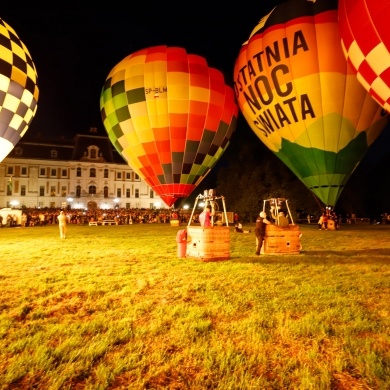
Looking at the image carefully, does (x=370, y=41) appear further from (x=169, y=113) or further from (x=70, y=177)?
(x=70, y=177)

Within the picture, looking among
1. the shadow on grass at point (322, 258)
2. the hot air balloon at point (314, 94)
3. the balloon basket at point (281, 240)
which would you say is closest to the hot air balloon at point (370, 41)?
the hot air balloon at point (314, 94)

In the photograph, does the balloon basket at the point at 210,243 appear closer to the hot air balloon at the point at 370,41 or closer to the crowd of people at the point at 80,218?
the hot air balloon at the point at 370,41

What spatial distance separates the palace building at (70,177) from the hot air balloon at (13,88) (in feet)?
141

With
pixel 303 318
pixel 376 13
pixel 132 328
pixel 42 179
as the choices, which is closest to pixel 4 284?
pixel 132 328

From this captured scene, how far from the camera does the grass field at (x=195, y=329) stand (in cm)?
269

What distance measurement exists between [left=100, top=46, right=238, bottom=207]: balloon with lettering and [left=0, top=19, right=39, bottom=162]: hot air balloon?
12.1ft

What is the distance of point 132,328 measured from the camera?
3.69m

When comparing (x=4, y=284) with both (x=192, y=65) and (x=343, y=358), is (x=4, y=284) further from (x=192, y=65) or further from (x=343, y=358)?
(x=192, y=65)

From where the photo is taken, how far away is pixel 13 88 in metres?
14.5

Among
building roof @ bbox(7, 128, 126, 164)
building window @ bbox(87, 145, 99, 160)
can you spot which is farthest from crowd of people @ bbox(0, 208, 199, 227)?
building window @ bbox(87, 145, 99, 160)

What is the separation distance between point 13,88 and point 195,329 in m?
14.5

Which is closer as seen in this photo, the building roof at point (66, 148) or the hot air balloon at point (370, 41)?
the hot air balloon at point (370, 41)

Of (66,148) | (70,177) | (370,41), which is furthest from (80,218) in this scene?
(66,148)

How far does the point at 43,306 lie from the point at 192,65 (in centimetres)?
1436
